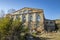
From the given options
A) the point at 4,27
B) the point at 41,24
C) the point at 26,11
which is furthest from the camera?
the point at 26,11

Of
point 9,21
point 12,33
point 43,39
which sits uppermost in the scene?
point 9,21

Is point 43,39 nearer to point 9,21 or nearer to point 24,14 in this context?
point 9,21

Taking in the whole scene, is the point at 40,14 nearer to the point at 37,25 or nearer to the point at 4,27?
the point at 37,25

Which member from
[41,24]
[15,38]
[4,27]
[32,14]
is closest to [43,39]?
[15,38]

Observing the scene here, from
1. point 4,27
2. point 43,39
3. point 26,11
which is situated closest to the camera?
point 4,27

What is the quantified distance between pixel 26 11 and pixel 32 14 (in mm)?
2086

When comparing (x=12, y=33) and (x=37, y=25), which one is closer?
(x=12, y=33)

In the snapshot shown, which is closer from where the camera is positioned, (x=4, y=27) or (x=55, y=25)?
(x=4, y=27)

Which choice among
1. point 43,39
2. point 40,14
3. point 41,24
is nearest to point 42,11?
point 40,14

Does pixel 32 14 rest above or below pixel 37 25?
above

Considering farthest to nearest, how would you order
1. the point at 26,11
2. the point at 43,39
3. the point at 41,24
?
the point at 26,11 → the point at 41,24 → the point at 43,39

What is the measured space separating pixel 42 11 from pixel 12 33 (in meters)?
21.5

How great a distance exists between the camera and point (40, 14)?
3719cm

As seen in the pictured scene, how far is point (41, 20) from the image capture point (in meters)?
36.9
